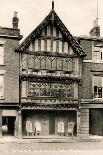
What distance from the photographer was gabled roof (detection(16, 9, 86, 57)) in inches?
946

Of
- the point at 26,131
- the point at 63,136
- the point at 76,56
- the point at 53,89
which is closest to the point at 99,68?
the point at 76,56

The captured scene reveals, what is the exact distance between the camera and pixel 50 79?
2470cm

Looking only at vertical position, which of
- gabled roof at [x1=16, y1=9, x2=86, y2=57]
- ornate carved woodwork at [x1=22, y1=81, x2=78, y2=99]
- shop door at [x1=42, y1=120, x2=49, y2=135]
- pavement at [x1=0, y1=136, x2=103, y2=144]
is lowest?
pavement at [x1=0, y1=136, x2=103, y2=144]

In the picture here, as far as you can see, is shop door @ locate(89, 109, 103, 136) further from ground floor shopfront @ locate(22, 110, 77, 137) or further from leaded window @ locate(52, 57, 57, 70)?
leaded window @ locate(52, 57, 57, 70)

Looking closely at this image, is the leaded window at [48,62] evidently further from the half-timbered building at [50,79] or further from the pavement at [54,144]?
the pavement at [54,144]

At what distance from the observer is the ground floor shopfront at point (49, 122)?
24797 mm

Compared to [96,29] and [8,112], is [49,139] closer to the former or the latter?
[8,112]

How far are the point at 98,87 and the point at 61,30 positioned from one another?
6.06 meters

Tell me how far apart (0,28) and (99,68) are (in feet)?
30.7

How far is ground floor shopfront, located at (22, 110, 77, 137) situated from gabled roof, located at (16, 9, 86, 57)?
5.41 metres

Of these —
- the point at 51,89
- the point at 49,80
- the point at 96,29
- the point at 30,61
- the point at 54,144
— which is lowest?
the point at 54,144

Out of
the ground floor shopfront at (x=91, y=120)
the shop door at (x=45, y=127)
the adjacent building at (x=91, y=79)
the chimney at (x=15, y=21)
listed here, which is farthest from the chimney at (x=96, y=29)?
the shop door at (x=45, y=127)

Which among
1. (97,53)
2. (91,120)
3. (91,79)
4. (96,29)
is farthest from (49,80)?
(96,29)

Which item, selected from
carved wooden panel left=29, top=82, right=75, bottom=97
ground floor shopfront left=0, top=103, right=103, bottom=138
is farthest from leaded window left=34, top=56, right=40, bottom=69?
ground floor shopfront left=0, top=103, right=103, bottom=138
